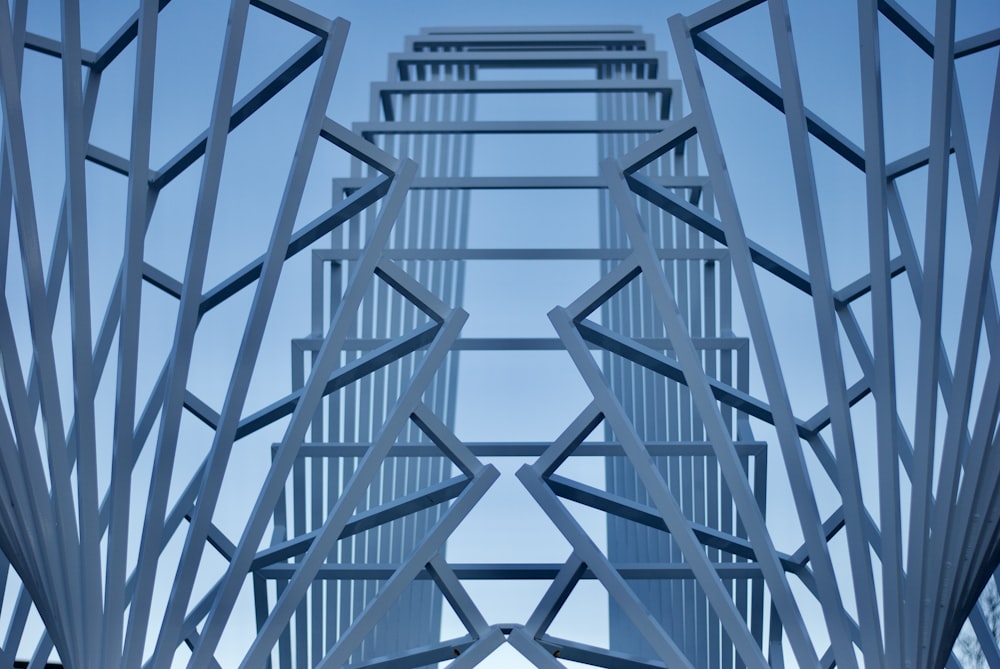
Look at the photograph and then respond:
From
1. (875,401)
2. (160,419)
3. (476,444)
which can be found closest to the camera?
(875,401)

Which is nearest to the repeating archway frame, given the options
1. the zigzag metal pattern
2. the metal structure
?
the metal structure

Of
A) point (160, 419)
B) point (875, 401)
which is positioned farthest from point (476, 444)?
point (875, 401)

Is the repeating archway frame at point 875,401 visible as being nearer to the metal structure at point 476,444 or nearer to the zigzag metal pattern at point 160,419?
the metal structure at point 476,444

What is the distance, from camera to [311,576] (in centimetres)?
1012

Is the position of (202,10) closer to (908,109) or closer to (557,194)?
(557,194)

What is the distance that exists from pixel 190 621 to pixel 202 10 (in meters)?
9.86

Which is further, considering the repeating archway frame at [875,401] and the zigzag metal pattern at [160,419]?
the zigzag metal pattern at [160,419]

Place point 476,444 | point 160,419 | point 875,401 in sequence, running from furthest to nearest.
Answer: point 476,444 < point 160,419 < point 875,401

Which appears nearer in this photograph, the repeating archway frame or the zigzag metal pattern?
the repeating archway frame

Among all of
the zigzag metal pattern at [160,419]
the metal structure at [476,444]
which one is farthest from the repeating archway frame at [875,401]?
the zigzag metal pattern at [160,419]

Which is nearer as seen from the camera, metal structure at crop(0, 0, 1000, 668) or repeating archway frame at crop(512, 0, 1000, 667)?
repeating archway frame at crop(512, 0, 1000, 667)

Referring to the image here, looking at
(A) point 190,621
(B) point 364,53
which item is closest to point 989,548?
(A) point 190,621

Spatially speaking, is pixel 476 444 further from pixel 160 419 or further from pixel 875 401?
pixel 875 401

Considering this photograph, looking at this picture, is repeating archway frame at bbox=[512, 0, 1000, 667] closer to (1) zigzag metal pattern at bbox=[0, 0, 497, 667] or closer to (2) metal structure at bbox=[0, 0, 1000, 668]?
(2) metal structure at bbox=[0, 0, 1000, 668]
